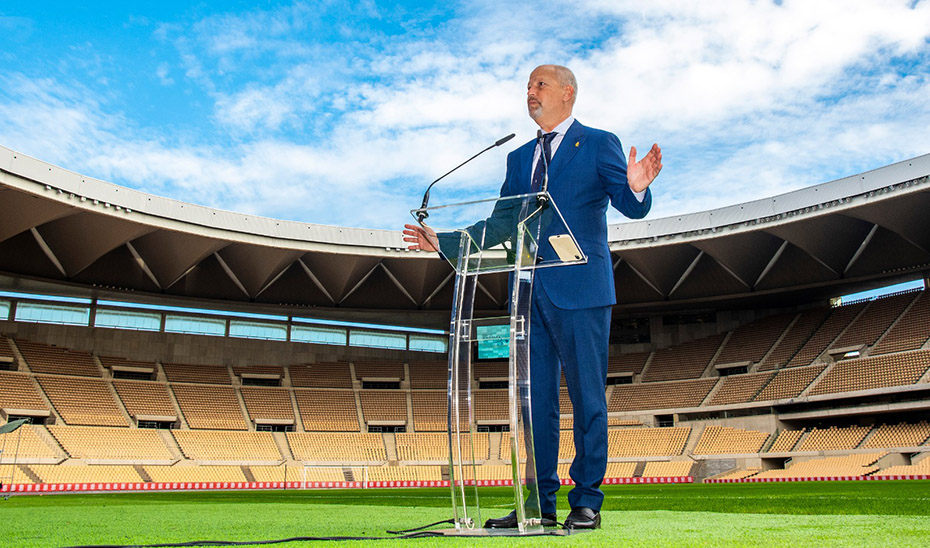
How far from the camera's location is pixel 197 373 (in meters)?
38.2

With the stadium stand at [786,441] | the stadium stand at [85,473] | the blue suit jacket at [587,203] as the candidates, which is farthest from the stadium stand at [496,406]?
the stadium stand at [85,473]

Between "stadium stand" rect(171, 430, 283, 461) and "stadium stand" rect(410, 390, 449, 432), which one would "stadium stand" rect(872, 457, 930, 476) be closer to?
"stadium stand" rect(410, 390, 449, 432)

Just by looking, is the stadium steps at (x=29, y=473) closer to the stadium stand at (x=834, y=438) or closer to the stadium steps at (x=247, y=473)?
the stadium steps at (x=247, y=473)

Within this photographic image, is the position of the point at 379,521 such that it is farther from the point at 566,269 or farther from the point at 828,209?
the point at 828,209

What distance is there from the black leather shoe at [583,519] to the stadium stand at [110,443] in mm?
30966

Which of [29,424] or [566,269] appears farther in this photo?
[29,424]

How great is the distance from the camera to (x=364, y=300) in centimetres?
4103

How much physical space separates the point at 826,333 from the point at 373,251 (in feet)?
78.3

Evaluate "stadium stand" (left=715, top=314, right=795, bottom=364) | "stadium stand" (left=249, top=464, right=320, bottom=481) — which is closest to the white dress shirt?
"stadium stand" (left=249, top=464, right=320, bottom=481)

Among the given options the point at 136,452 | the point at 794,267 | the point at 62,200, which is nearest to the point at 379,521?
the point at 62,200

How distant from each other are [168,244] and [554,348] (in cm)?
3049

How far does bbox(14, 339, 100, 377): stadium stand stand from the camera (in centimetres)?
3347

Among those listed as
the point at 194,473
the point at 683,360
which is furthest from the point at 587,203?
the point at 683,360

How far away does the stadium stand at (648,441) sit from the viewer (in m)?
33.8
